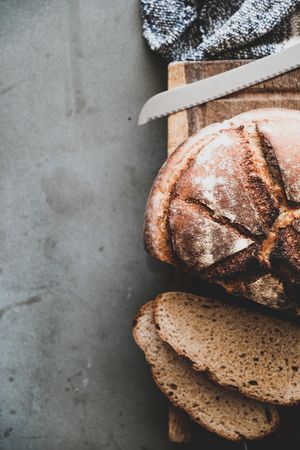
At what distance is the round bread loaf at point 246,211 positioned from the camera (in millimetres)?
1396

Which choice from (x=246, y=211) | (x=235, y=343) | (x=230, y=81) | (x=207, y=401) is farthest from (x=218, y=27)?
(x=207, y=401)

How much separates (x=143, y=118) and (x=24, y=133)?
57 centimetres

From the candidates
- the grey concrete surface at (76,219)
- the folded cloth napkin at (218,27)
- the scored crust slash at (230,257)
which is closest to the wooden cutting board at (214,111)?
the scored crust slash at (230,257)

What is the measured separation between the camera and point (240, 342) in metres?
1.71

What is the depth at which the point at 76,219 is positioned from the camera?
1971 mm

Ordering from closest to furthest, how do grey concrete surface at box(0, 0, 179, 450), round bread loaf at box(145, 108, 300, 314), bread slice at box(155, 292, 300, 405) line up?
round bread loaf at box(145, 108, 300, 314) < bread slice at box(155, 292, 300, 405) < grey concrete surface at box(0, 0, 179, 450)

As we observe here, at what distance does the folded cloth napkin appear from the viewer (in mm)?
1756

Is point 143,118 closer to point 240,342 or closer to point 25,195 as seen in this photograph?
point 25,195

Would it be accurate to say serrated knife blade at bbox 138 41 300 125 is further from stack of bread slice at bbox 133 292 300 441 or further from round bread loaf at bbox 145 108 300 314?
stack of bread slice at bbox 133 292 300 441

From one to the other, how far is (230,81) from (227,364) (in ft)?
3.63

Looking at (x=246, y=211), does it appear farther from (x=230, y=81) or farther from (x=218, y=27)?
(x=218, y=27)

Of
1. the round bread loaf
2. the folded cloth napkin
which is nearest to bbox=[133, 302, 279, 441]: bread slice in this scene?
the round bread loaf

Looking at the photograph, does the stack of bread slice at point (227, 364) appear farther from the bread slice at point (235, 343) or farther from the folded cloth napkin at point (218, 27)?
the folded cloth napkin at point (218, 27)

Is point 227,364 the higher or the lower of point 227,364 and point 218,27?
the lower
